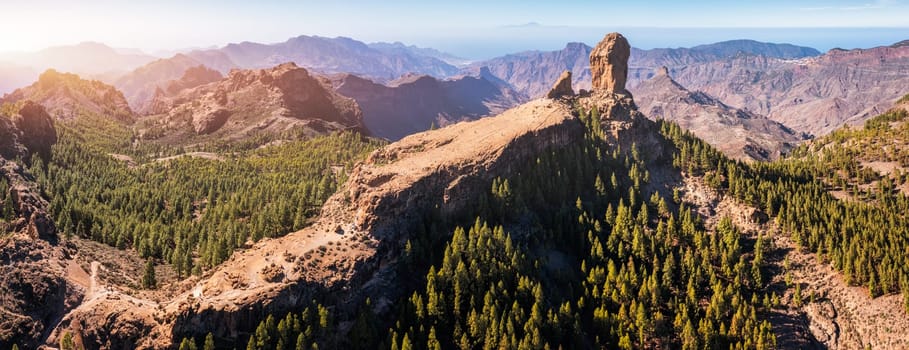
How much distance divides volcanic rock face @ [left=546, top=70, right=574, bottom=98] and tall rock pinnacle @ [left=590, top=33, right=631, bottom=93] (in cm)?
864

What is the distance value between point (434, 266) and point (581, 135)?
206 feet

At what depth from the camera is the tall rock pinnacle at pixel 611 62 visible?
509 feet

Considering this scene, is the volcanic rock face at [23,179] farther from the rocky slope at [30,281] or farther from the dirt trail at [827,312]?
the dirt trail at [827,312]

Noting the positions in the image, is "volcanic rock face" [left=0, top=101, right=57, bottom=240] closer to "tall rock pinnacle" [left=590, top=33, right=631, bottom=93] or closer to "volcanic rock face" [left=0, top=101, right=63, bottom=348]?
"volcanic rock face" [left=0, top=101, right=63, bottom=348]

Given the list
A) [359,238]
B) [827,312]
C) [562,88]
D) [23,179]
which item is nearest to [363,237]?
[359,238]

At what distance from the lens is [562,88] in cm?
15675

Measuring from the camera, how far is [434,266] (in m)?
93.2

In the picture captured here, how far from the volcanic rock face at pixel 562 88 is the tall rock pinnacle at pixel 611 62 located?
8.64 m

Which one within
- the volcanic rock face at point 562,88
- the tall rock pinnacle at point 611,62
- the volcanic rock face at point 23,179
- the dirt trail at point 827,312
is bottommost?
the dirt trail at point 827,312

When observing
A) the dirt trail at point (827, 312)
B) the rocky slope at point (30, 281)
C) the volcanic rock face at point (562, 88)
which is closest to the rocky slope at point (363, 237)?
the rocky slope at point (30, 281)

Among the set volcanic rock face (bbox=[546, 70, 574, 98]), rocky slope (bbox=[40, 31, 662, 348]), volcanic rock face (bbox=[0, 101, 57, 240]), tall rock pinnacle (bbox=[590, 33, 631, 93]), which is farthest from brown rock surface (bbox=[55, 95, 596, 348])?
volcanic rock face (bbox=[0, 101, 57, 240])

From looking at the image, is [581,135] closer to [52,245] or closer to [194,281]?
[194,281]

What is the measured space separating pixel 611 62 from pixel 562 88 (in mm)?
15770

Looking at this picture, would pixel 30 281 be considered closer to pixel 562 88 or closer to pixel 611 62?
pixel 562 88
